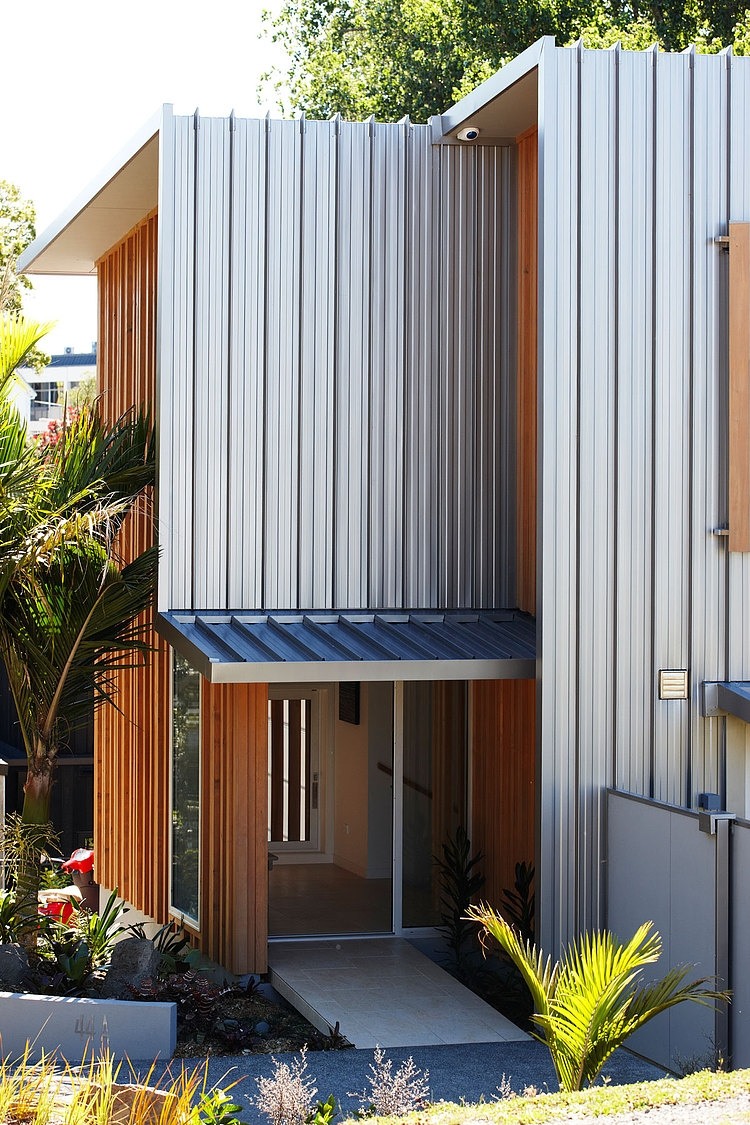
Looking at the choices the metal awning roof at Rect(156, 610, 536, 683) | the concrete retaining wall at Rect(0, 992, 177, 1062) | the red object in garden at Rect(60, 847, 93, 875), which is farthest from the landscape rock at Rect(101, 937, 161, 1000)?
the red object in garden at Rect(60, 847, 93, 875)

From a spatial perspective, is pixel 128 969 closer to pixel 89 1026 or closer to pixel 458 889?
pixel 89 1026

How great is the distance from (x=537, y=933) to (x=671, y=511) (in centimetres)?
297

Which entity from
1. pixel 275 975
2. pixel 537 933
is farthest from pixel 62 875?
pixel 537 933

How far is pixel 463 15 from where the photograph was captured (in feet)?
79.9

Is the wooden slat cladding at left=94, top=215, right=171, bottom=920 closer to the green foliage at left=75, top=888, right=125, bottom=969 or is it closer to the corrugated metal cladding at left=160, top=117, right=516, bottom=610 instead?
the corrugated metal cladding at left=160, top=117, right=516, bottom=610

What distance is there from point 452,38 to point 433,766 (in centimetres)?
1705

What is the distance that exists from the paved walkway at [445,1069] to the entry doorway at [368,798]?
2834 millimetres

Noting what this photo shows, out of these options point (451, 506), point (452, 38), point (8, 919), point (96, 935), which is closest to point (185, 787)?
point (96, 935)

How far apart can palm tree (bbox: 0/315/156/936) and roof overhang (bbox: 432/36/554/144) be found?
354 cm

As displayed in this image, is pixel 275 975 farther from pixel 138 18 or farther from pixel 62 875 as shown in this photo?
pixel 138 18

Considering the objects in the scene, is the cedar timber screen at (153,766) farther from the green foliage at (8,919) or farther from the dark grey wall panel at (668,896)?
the dark grey wall panel at (668,896)

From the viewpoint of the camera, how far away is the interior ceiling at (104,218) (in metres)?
11.5

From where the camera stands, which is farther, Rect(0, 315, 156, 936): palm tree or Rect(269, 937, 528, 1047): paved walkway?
Rect(0, 315, 156, 936): palm tree

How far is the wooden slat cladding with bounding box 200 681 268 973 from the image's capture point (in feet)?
34.1
